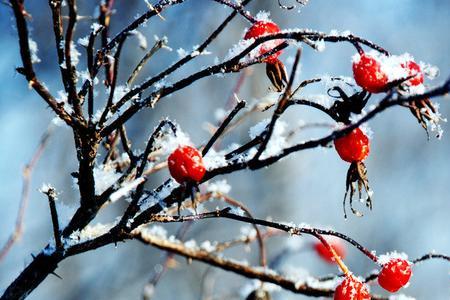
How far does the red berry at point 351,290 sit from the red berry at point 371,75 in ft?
1.48

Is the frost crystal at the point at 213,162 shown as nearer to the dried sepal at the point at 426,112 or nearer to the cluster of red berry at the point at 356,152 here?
the cluster of red berry at the point at 356,152

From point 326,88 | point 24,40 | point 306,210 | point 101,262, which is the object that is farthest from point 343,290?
point 306,210

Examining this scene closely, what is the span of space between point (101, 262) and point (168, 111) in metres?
2.46

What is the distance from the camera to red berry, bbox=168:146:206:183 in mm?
1072

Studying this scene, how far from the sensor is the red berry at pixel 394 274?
1.25 metres

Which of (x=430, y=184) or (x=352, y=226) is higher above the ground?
(x=430, y=184)

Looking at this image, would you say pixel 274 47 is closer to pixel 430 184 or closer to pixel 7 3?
pixel 7 3

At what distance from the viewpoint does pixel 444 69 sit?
26.5 ft

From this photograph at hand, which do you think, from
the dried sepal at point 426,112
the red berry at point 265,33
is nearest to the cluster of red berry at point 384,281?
the dried sepal at point 426,112

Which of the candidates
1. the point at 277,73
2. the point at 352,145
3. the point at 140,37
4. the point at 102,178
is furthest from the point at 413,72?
the point at 102,178

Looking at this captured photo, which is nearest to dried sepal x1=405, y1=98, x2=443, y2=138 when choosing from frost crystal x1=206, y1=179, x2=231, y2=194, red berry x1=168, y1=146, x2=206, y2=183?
red berry x1=168, y1=146, x2=206, y2=183

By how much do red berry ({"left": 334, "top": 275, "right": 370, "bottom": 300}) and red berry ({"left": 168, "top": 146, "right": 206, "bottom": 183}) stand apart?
0.44m

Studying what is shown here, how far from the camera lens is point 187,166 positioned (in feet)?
3.52

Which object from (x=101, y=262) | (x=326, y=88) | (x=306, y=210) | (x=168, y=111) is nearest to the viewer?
(x=326, y=88)
